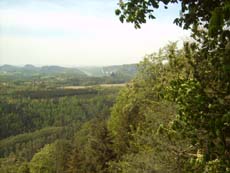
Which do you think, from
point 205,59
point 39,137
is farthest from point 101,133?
point 39,137

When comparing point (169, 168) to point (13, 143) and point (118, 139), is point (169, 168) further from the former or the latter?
point (13, 143)

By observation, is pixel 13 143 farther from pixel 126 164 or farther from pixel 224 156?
pixel 224 156

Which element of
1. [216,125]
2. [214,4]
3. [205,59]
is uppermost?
[214,4]

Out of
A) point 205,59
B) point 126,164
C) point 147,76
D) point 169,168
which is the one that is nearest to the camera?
point 205,59

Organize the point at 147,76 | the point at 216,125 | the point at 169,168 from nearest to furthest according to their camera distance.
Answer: the point at 216,125
the point at 169,168
the point at 147,76

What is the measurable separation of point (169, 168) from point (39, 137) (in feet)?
549

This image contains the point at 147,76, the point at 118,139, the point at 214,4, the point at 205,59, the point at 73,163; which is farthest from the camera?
the point at 73,163

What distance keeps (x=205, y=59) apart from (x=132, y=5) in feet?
6.37

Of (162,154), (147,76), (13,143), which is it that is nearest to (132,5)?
(162,154)

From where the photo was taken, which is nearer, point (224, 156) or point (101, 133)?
point (224, 156)

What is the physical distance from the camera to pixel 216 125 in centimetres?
660

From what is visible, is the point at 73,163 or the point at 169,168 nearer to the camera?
the point at 169,168

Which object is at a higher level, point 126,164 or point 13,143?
point 126,164

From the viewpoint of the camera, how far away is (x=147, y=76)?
31.3 metres
